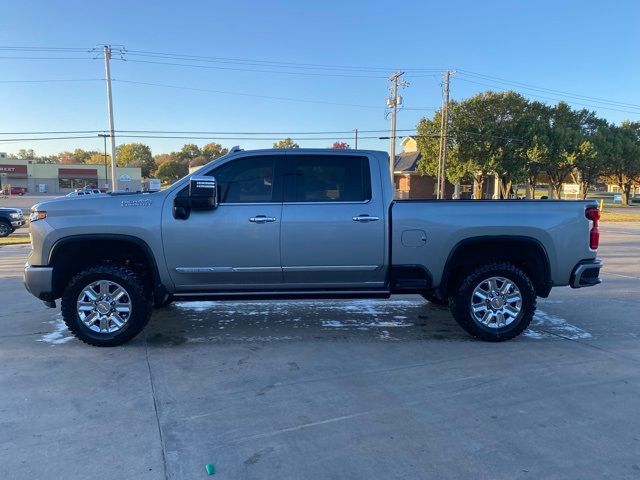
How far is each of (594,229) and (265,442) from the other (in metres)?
4.22

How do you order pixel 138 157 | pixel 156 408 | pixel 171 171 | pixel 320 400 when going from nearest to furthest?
pixel 156 408 → pixel 320 400 → pixel 171 171 → pixel 138 157

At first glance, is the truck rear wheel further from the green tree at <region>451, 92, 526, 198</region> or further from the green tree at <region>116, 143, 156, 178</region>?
the green tree at <region>116, 143, 156, 178</region>

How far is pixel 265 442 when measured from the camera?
3.31m

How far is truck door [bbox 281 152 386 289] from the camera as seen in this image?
518 centimetres

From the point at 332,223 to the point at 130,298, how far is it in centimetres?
224

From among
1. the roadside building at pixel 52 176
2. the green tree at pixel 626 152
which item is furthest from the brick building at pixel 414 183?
the roadside building at pixel 52 176

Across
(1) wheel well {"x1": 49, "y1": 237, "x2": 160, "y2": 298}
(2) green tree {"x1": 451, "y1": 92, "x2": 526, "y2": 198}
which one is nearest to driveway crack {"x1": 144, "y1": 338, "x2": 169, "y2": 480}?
(1) wheel well {"x1": 49, "y1": 237, "x2": 160, "y2": 298}

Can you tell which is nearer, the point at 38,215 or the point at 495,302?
the point at 38,215

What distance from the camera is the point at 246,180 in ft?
17.3

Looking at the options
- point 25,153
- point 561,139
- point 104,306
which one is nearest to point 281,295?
point 104,306

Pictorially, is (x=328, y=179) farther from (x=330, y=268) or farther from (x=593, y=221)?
(x=593, y=221)

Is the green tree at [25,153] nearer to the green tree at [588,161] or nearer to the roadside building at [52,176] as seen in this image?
the roadside building at [52,176]

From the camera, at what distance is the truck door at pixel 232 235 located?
201 inches

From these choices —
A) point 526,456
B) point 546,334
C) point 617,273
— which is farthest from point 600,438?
point 617,273
